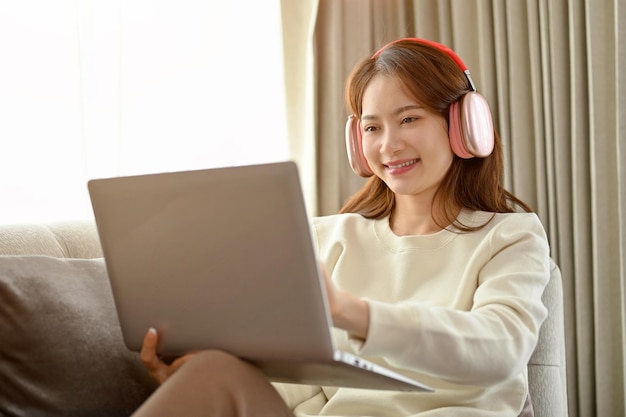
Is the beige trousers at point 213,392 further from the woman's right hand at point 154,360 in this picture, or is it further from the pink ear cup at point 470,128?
the pink ear cup at point 470,128

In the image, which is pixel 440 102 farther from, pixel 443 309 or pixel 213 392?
pixel 213 392

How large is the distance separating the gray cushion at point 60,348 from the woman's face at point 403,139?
588mm

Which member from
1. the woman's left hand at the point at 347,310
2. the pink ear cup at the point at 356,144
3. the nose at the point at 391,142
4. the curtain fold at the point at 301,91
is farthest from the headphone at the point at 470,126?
the curtain fold at the point at 301,91

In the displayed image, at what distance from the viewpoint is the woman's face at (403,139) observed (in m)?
1.62

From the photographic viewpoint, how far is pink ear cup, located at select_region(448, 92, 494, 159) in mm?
1585

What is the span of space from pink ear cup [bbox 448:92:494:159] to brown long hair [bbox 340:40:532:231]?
0.12 ft

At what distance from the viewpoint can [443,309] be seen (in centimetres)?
127

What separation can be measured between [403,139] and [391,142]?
2 centimetres

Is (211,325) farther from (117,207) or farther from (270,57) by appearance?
(270,57)

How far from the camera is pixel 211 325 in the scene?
117cm

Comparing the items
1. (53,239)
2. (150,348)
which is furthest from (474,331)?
(53,239)

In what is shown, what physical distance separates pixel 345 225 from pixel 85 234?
0.53m

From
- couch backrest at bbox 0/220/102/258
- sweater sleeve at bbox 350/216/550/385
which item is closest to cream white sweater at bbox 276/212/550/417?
sweater sleeve at bbox 350/216/550/385

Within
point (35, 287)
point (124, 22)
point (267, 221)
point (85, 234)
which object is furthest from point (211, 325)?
point (124, 22)
